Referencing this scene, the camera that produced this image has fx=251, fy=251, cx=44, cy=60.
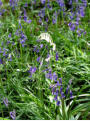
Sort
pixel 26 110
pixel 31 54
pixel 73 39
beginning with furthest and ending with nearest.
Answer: pixel 73 39
pixel 31 54
pixel 26 110

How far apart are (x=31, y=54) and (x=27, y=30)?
0.85m

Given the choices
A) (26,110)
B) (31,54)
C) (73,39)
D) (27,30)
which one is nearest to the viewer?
(26,110)

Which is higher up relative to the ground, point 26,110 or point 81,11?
point 81,11

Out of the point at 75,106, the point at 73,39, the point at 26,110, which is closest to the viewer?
Answer: the point at 26,110

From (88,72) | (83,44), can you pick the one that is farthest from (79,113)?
(83,44)

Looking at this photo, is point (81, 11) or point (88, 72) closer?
point (88, 72)

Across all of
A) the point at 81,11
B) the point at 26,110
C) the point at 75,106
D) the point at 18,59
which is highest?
the point at 81,11

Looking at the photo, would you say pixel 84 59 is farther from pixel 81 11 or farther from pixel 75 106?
pixel 81 11

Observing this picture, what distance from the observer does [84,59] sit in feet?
13.4

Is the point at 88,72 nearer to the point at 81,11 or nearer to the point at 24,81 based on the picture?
the point at 24,81

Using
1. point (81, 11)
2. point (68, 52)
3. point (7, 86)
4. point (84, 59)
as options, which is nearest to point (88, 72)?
point (84, 59)

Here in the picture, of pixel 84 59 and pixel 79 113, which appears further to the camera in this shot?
pixel 84 59

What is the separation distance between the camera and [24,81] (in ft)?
13.1

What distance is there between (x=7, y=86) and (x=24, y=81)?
1.25ft
